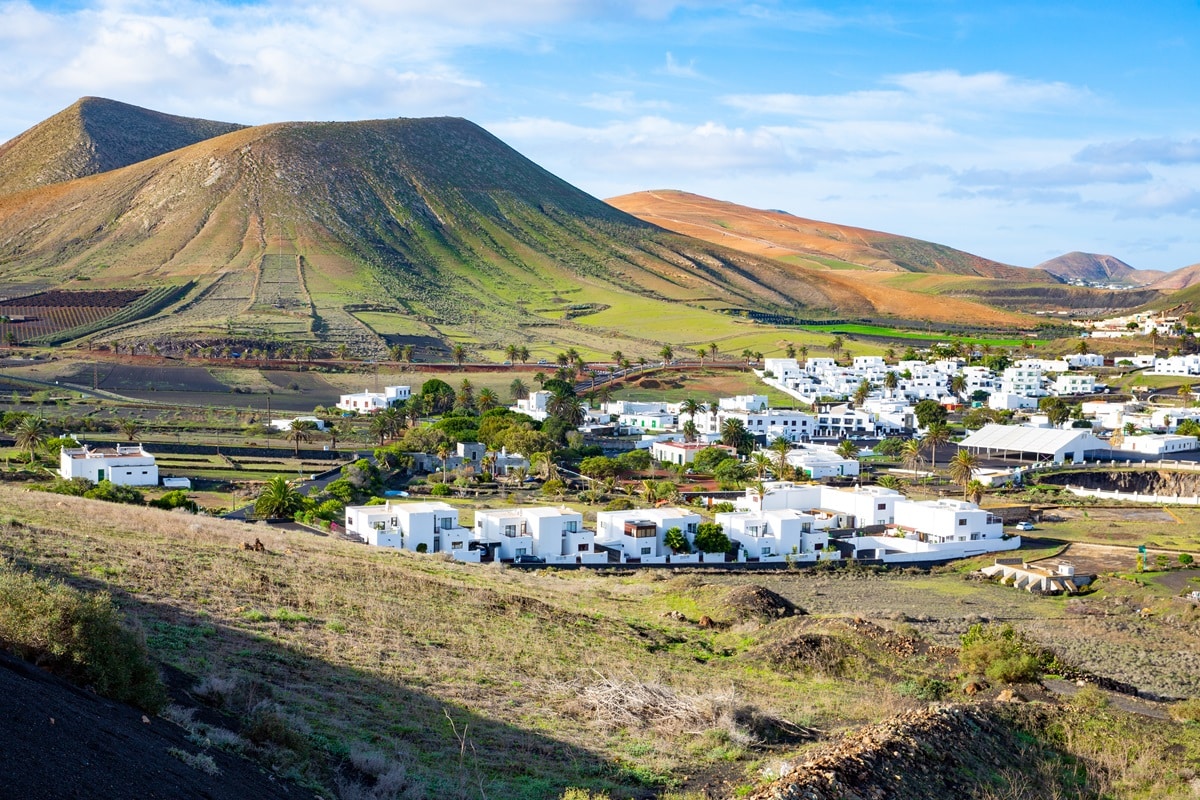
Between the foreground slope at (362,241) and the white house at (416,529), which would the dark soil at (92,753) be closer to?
the white house at (416,529)

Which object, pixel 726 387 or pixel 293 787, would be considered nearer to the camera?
pixel 293 787

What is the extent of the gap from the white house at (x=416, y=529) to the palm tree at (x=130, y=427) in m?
23.1

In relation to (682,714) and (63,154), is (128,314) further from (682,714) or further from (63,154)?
(682,714)

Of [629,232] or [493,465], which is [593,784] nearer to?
[493,465]

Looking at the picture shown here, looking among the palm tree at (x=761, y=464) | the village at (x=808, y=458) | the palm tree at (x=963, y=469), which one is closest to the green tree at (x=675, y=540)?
the village at (x=808, y=458)

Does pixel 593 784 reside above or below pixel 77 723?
below

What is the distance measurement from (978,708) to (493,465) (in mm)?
43163

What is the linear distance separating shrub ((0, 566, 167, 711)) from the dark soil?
29 cm

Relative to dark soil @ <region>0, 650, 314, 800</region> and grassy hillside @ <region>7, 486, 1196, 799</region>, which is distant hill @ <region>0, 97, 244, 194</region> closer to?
grassy hillside @ <region>7, 486, 1196, 799</region>

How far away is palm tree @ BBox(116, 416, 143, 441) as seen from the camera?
56.9m

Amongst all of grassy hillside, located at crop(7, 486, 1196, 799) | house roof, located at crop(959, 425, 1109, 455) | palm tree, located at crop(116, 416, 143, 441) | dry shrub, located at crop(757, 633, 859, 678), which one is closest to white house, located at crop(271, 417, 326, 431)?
palm tree, located at crop(116, 416, 143, 441)

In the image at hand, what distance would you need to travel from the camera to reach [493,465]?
189ft

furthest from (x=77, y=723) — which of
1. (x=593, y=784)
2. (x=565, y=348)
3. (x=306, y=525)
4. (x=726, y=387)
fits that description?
(x=565, y=348)

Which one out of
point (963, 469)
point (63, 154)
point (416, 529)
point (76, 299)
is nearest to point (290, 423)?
point (416, 529)
